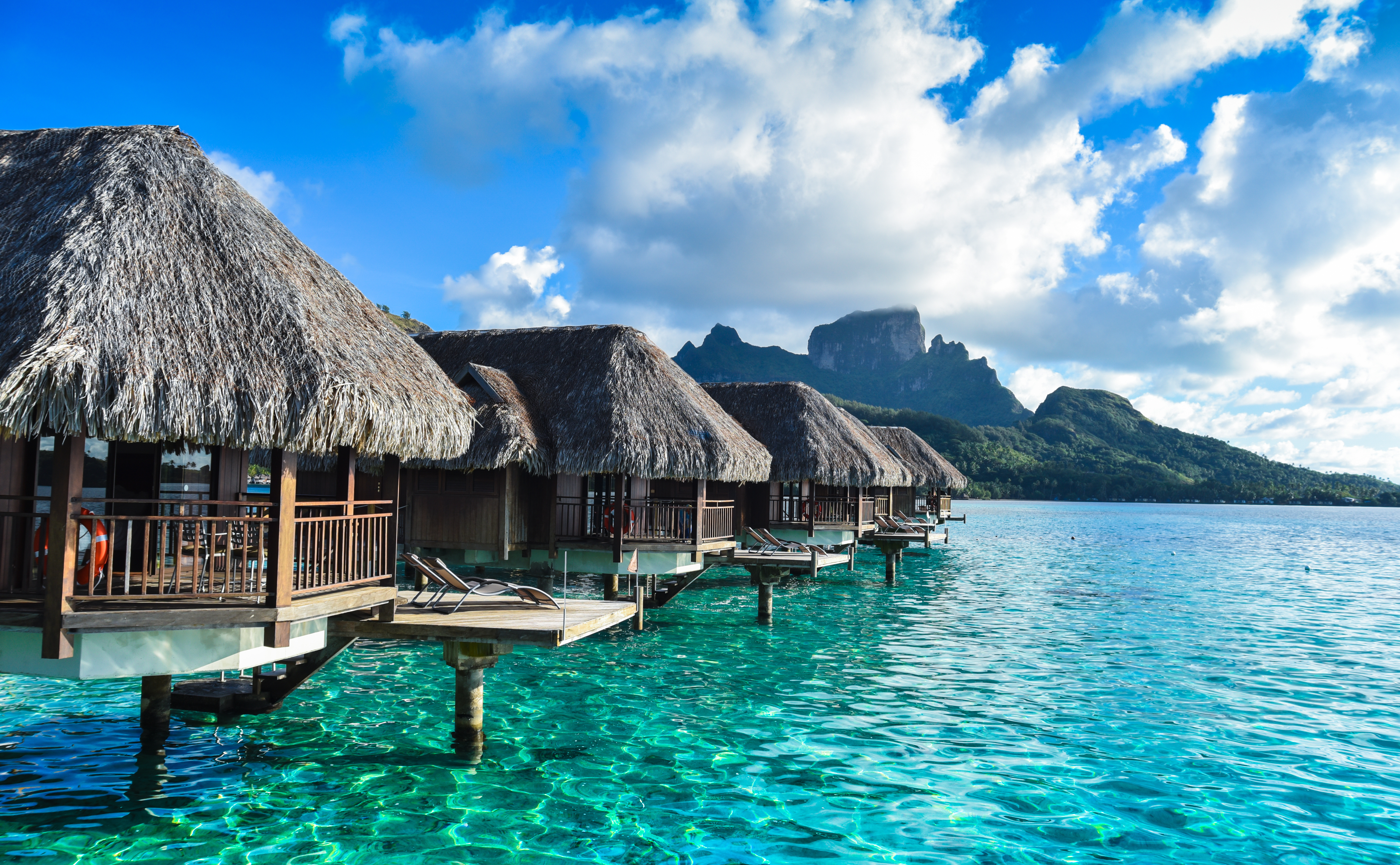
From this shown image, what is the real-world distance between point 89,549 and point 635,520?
34.3ft

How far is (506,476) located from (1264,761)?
1278 cm

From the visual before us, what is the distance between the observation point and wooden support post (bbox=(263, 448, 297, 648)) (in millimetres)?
7684

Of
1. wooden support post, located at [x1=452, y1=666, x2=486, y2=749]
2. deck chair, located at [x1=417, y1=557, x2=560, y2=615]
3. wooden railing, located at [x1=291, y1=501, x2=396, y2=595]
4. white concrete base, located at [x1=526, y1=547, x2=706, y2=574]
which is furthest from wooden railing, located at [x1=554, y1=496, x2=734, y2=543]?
wooden railing, located at [x1=291, y1=501, x2=396, y2=595]

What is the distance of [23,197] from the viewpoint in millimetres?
9086

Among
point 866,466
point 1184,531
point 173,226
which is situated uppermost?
point 173,226

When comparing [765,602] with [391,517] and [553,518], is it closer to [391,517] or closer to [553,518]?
[553,518]

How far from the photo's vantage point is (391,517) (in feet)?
31.2

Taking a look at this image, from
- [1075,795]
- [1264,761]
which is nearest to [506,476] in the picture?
[1075,795]

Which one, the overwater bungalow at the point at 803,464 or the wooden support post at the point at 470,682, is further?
the overwater bungalow at the point at 803,464

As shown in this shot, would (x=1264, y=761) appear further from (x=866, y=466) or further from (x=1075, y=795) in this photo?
(x=866, y=466)

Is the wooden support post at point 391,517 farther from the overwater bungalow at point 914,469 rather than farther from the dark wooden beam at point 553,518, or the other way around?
the overwater bungalow at point 914,469

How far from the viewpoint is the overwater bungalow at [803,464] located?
25.4m

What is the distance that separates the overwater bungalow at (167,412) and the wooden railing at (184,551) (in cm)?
4

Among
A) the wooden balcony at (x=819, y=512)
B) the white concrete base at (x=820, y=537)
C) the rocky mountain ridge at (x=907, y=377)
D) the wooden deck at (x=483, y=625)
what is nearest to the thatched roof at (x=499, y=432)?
the wooden deck at (x=483, y=625)
